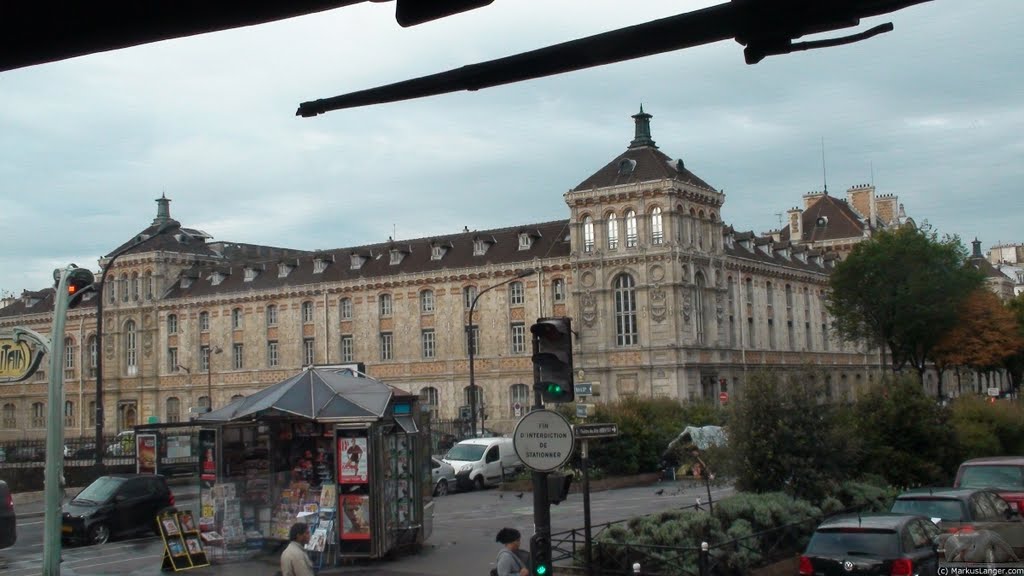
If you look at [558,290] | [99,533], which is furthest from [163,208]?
[99,533]

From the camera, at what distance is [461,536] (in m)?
24.8

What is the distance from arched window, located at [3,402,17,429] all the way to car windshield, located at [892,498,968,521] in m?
85.8

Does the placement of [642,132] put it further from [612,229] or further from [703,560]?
[703,560]

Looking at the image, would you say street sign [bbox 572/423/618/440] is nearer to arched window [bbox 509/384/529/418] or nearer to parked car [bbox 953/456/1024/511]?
parked car [bbox 953/456/1024/511]

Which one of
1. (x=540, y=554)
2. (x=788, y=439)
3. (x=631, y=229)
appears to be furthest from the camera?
(x=631, y=229)

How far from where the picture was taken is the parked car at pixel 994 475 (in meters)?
22.3

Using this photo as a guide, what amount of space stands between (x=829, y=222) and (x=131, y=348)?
62.1 meters

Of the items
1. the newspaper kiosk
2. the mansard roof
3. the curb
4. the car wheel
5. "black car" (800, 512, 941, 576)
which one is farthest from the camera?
the mansard roof

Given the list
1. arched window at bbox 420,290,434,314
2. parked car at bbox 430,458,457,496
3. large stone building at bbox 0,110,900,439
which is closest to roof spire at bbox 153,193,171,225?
large stone building at bbox 0,110,900,439

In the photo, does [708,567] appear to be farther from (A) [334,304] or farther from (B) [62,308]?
(A) [334,304]

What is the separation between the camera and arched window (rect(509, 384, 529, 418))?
6744 centimetres

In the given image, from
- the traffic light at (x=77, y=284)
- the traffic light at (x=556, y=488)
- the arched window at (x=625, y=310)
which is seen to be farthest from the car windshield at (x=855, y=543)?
the arched window at (x=625, y=310)

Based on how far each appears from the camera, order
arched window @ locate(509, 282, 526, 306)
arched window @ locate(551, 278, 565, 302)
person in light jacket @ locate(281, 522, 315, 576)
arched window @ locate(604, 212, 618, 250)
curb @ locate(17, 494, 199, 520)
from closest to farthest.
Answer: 1. person in light jacket @ locate(281, 522, 315, 576)
2. curb @ locate(17, 494, 199, 520)
3. arched window @ locate(604, 212, 618, 250)
4. arched window @ locate(551, 278, 565, 302)
5. arched window @ locate(509, 282, 526, 306)

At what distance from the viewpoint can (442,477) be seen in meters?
38.2
